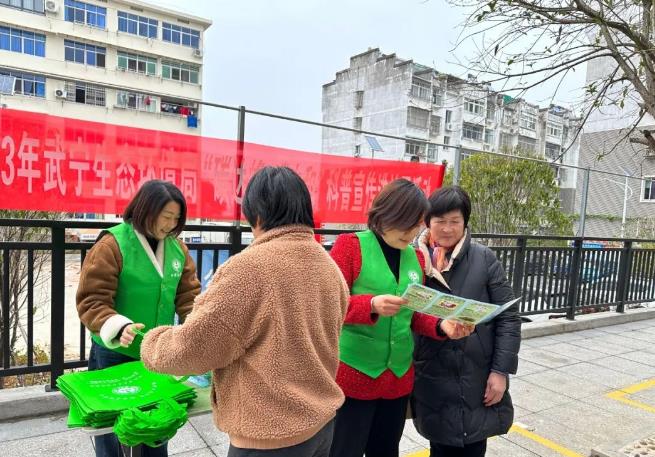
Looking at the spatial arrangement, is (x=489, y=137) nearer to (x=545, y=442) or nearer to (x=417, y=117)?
(x=417, y=117)

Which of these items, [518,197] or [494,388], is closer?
[494,388]

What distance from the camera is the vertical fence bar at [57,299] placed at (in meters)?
2.95

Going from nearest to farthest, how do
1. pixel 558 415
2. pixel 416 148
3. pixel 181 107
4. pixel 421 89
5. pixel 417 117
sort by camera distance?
pixel 558 415 → pixel 181 107 → pixel 416 148 → pixel 421 89 → pixel 417 117

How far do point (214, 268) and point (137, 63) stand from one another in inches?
1325

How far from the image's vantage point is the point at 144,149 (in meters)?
3.16

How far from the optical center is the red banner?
109 inches

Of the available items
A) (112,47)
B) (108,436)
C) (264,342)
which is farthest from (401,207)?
(112,47)

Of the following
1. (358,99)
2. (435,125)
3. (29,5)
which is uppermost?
(29,5)

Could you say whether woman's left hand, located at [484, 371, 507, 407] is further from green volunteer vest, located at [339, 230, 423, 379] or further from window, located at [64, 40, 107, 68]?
window, located at [64, 40, 107, 68]

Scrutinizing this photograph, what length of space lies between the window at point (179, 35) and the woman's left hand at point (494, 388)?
1461 inches

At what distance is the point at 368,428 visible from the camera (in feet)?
5.85

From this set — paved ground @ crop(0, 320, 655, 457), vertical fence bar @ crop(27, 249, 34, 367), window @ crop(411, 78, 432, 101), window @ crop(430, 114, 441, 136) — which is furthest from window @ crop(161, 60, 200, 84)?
vertical fence bar @ crop(27, 249, 34, 367)

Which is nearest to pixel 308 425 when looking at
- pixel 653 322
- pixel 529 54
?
pixel 529 54

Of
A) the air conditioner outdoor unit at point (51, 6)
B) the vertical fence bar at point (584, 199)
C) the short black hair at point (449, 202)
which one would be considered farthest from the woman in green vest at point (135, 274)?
the air conditioner outdoor unit at point (51, 6)
